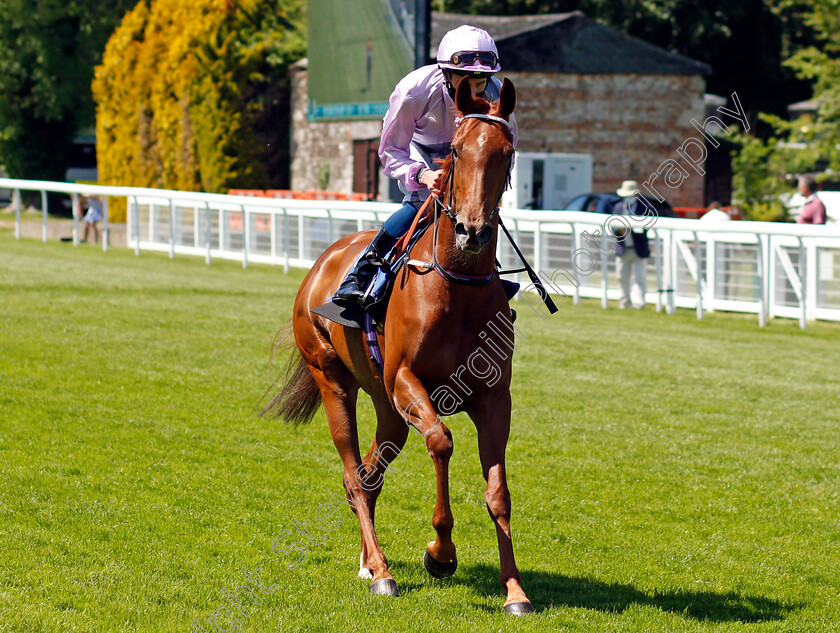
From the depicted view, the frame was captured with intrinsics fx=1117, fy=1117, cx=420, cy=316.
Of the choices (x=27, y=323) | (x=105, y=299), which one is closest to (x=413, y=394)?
(x=27, y=323)

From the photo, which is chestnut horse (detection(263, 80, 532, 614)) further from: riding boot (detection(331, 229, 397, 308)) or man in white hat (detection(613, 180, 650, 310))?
man in white hat (detection(613, 180, 650, 310))

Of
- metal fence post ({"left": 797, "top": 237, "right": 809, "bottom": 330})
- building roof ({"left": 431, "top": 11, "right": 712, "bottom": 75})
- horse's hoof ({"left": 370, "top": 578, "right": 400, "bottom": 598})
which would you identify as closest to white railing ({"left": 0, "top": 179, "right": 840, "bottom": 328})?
metal fence post ({"left": 797, "top": 237, "right": 809, "bottom": 330})

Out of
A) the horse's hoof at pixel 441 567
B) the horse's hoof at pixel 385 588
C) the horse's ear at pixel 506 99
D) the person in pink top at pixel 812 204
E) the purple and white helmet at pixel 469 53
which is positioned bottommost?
the horse's hoof at pixel 385 588

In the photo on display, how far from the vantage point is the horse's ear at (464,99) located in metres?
4.49

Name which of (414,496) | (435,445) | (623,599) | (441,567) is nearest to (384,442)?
(441,567)

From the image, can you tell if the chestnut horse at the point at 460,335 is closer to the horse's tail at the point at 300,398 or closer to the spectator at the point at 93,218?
the horse's tail at the point at 300,398

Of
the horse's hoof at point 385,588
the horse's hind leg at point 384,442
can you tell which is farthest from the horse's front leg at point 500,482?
the horse's hind leg at point 384,442

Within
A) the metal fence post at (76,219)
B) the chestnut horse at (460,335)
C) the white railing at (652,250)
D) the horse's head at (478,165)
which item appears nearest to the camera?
the horse's head at (478,165)

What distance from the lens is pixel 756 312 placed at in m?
15.1

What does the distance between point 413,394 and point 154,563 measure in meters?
1.49

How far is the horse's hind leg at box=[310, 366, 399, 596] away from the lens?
505 centimetres

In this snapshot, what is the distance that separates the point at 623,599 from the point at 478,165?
6.61ft

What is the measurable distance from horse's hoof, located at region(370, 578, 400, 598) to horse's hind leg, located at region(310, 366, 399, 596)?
3cm

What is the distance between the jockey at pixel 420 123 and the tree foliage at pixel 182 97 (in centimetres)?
2428
